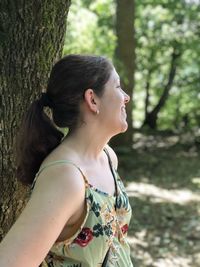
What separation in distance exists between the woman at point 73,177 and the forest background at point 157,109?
585 millimetres

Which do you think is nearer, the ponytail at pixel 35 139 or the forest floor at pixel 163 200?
the ponytail at pixel 35 139

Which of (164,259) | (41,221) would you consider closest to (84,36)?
(164,259)

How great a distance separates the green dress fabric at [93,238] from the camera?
5.32 feet

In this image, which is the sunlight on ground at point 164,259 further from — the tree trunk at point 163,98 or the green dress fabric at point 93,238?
the tree trunk at point 163,98

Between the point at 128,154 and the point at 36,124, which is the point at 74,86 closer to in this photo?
the point at 36,124

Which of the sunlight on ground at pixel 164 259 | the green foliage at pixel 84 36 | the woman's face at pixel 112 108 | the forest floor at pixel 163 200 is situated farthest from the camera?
the green foliage at pixel 84 36

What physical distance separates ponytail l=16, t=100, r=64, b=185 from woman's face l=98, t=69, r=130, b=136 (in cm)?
19

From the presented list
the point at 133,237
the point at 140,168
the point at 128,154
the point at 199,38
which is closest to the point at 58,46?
the point at 133,237

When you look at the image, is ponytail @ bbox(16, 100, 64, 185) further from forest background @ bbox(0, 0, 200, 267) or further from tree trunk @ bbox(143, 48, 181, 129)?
tree trunk @ bbox(143, 48, 181, 129)

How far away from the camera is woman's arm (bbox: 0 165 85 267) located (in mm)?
1457

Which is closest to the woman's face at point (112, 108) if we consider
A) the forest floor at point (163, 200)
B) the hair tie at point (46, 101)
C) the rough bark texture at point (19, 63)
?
the hair tie at point (46, 101)

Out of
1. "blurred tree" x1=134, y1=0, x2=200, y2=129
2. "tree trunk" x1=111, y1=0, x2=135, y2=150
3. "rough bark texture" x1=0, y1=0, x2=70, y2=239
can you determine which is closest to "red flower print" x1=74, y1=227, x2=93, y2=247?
"rough bark texture" x1=0, y1=0, x2=70, y2=239

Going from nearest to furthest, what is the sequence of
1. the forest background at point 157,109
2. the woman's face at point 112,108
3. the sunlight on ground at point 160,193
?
the woman's face at point 112,108 → the forest background at point 157,109 → the sunlight on ground at point 160,193

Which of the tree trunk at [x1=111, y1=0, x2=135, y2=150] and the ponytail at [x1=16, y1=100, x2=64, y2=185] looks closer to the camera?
the ponytail at [x1=16, y1=100, x2=64, y2=185]
